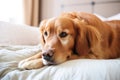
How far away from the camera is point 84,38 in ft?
3.85

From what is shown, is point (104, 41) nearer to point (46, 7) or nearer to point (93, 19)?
point (93, 19)

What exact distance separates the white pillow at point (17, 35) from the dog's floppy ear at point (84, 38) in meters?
0.87

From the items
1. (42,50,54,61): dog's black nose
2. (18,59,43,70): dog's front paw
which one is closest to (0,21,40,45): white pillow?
(18,59,43,70): dog's front paw

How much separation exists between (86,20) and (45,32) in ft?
0.99

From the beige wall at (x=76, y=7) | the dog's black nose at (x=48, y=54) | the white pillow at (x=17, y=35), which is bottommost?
the white pillow at (x=17, y=35)

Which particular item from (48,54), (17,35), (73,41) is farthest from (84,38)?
(17,35)

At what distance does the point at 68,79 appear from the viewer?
0.87 m

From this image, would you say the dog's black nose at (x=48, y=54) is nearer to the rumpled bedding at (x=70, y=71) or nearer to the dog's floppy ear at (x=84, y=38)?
the rumpled bedding at (x=70, y=71)

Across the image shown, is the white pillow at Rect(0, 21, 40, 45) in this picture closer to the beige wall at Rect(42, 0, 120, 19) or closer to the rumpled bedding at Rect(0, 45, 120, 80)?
the rumpled bedding at Rect(0, 45, 120, 80)

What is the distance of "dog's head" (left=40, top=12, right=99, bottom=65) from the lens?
1.09 metres

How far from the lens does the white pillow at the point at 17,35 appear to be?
1876 millimetres

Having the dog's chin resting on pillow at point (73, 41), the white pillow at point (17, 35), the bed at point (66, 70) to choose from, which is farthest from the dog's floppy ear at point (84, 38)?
the white pillow at point (17, 35)

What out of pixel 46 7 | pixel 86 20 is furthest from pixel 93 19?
pixel 46 7

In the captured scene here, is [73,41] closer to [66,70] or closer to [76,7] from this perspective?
[66,70]
